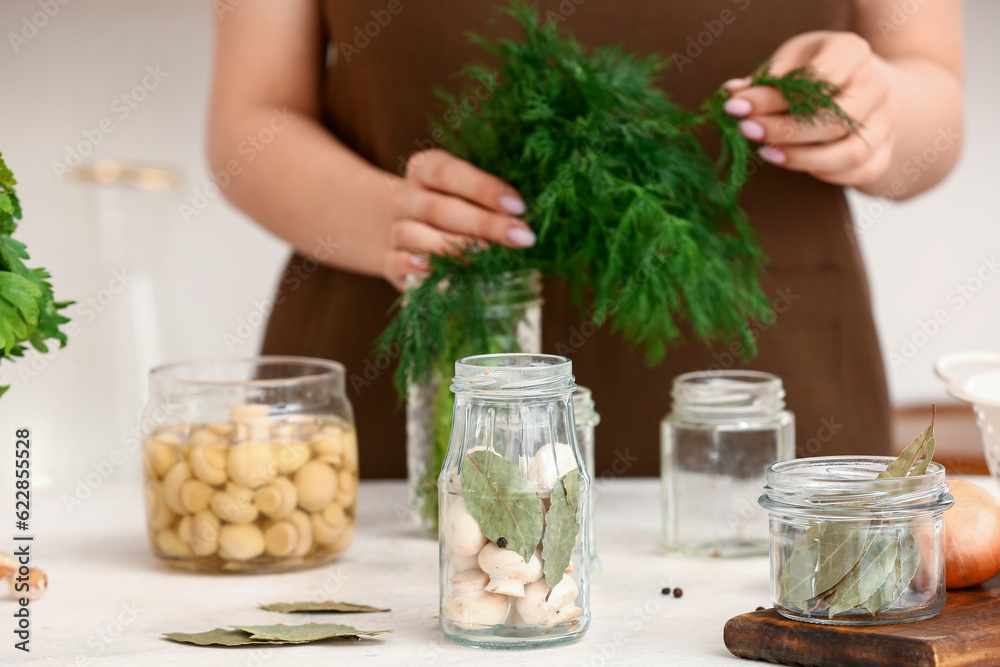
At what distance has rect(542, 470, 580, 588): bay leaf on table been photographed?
1.70ft

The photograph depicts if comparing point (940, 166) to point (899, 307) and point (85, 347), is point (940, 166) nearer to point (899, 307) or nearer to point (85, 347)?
point (899, 307)

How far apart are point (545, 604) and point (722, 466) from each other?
0.87ft

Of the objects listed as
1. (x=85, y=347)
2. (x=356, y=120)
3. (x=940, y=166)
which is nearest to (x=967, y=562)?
(x=940, y=166)

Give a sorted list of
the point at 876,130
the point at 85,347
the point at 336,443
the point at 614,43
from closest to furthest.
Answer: the point at 336,443, the point at 876,130, the point at 614,43, the point at 85,347

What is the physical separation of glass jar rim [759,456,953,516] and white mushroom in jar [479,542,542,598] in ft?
0.42

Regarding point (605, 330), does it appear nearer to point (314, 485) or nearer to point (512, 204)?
point (512, 204)

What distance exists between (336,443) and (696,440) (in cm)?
26

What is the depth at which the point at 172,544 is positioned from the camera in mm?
696

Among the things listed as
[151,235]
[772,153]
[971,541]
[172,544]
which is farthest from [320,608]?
[151,235]

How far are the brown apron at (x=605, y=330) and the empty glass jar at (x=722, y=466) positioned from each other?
33 cm

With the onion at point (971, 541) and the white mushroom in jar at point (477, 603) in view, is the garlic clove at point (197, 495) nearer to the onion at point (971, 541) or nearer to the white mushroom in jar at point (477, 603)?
the white mushroom in jar at point (477, 603)

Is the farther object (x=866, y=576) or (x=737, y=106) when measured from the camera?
(x=737, y=106)

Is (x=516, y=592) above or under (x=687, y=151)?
under

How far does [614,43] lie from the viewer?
1.04 metres
